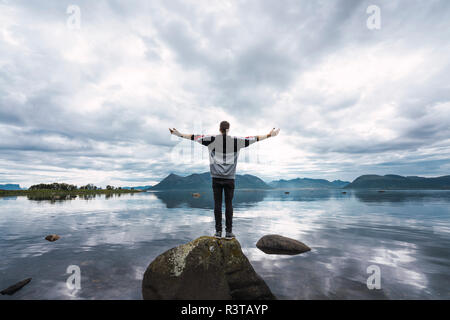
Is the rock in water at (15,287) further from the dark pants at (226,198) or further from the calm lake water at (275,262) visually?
the dark pants at (226,198)

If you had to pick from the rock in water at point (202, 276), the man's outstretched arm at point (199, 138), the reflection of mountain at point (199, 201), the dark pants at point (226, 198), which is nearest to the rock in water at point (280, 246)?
the rock in water at point (202, 276)

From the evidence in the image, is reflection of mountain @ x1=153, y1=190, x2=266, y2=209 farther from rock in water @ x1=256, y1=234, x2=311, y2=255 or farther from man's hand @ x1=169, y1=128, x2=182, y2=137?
man's hand @ x1=169, y1=128, x2=182, y2=137

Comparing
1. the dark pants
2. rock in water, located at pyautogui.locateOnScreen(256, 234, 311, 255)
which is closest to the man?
the dark pants

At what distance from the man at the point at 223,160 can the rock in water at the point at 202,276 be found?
824 mm

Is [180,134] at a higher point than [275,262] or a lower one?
higher

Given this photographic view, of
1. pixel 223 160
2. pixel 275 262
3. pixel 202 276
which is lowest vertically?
pixel 275 262

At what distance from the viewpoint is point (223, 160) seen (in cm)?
689

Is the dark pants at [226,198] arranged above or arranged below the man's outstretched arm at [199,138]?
below

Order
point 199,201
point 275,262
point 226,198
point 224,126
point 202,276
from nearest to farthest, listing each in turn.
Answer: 1. point 202,276
2. point 226,198
3. point 224,126
4. point 275,262
5. point 199,201

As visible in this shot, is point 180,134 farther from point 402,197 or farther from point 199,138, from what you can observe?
point 402,197

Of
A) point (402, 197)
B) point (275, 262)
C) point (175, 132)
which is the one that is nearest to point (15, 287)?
point (175, 132)

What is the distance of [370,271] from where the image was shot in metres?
7.81

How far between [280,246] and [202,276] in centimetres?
644

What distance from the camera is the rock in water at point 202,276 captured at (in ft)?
18.6
